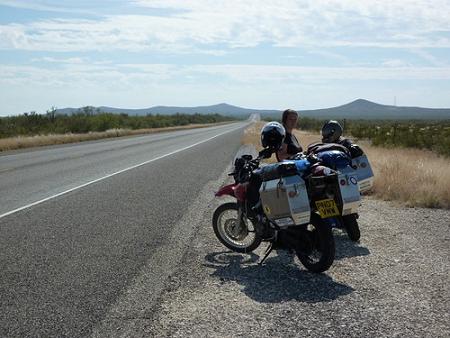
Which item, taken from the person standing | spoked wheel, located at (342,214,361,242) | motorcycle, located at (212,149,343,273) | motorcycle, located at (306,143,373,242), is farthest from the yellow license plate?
the person standing

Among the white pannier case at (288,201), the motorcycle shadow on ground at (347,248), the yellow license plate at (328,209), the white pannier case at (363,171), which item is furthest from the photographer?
the white pannier case at (363,171)

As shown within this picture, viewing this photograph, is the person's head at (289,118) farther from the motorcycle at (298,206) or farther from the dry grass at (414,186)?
the dry grass at (414,186)

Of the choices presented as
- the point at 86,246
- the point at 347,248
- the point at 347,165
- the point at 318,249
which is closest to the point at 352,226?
the point at 347,248

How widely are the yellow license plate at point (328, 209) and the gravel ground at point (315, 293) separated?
655 millimetres

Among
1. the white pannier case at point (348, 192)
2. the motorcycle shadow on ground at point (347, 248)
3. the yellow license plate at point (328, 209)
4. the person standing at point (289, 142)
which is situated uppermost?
the person standing at point (289, 142)

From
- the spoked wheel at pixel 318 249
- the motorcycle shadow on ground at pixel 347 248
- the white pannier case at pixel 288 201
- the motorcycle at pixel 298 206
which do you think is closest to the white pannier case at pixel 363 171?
the motorcycle shadow on ground at pixel 347 248

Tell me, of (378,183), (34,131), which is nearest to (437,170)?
(378,183)

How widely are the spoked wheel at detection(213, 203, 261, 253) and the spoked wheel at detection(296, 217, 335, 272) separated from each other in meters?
0.86

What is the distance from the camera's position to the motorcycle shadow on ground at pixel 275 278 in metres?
5.21

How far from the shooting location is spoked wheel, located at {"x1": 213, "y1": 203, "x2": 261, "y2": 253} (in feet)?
22.3

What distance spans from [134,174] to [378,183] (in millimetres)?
6986

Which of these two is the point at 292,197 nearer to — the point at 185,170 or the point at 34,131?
the point at 185,170

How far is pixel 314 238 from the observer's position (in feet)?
19.4

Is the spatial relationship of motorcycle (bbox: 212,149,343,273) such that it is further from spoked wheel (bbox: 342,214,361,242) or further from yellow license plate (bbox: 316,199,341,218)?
spoked wheel (bbox: 342,214,361,242)
